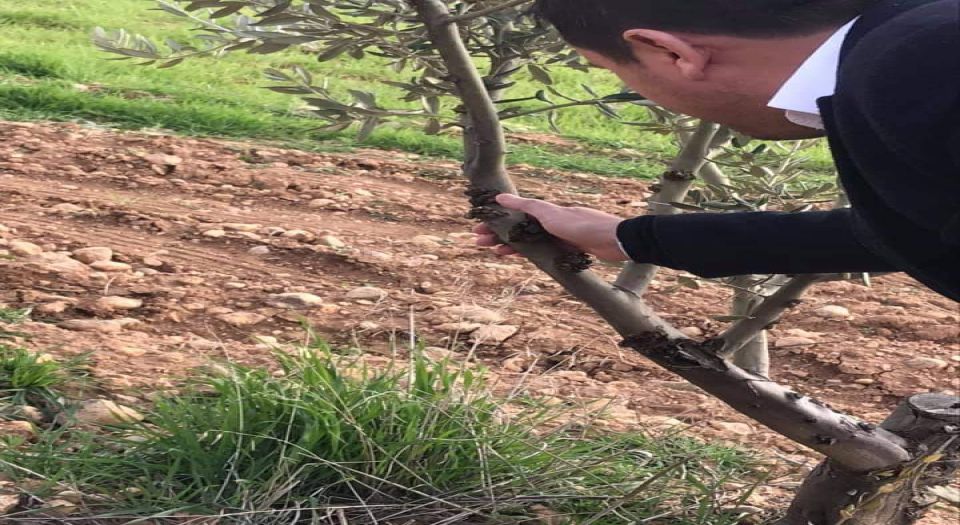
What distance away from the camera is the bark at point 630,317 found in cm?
181

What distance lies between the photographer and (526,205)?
68.7 inches

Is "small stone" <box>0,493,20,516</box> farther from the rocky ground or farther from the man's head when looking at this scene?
the man's head

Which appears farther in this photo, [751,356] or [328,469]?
[751,356]

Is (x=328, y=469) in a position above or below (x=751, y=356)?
below

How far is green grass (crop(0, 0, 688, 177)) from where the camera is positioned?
582 centimetres

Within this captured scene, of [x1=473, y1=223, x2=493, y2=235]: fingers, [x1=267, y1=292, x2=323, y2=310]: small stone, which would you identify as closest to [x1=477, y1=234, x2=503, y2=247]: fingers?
[x1=473, y1=223, x2=493, y2=235]: fingers

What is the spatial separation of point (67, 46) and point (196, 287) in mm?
5379

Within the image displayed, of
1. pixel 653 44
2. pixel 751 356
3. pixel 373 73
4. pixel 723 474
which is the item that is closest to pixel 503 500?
pixel 723 474

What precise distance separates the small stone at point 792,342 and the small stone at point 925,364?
0.29m

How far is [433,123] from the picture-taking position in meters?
2.42

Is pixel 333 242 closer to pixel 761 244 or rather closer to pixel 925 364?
pixel 925 364

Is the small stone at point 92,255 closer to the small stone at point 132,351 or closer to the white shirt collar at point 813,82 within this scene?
the small stone at point 132,351

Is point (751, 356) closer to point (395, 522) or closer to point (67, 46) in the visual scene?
point (395, 522)

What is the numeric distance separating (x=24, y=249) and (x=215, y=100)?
3290 millimetres
